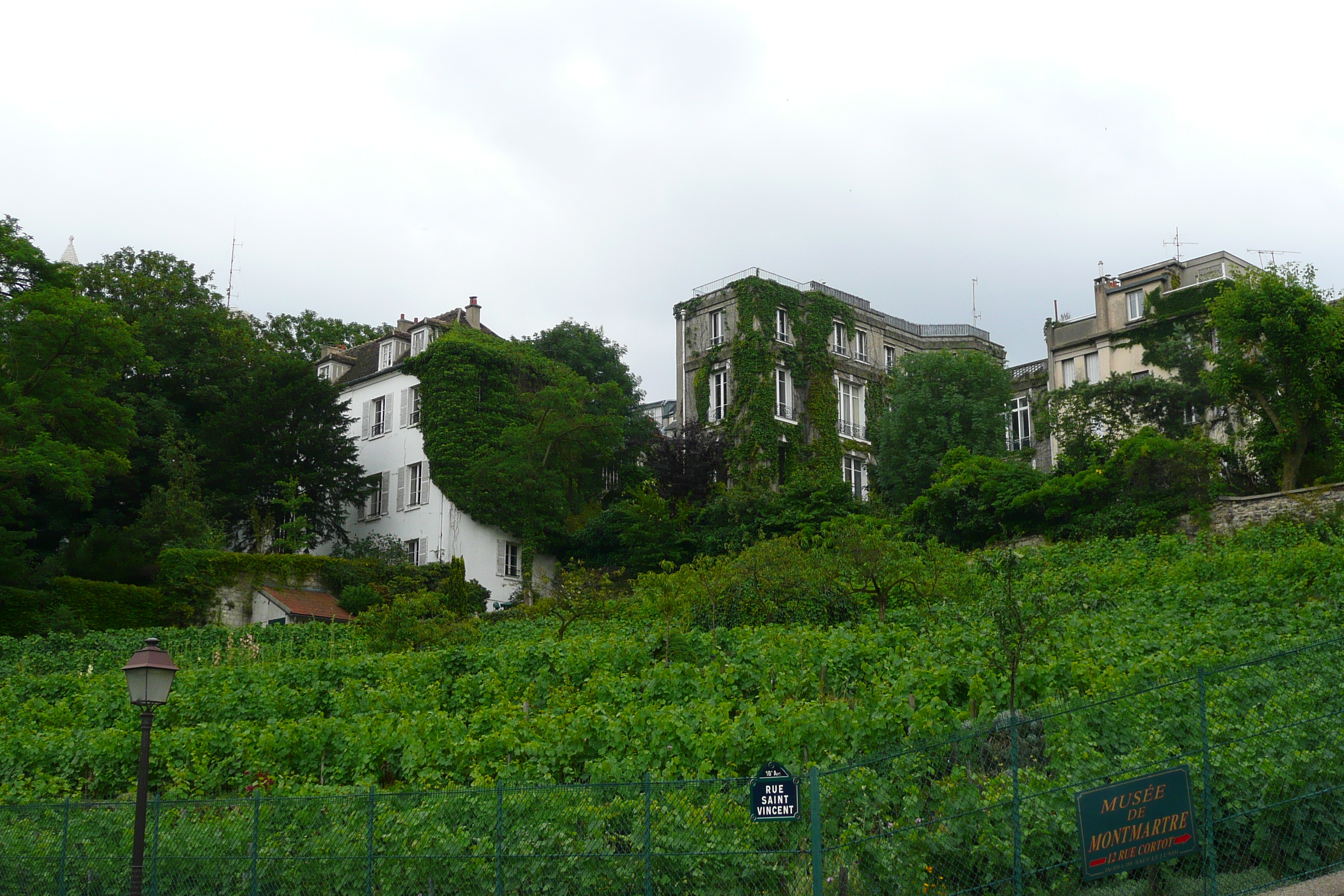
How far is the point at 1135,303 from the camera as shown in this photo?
41.2 metres

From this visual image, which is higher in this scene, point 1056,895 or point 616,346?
point 616,346

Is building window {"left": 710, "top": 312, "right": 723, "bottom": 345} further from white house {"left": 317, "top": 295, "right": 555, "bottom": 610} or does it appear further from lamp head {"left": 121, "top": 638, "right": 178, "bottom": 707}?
lamp head {"left": 121, "top": 638, "right": 178, "bottom": 707}

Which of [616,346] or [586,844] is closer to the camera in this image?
[586,844]

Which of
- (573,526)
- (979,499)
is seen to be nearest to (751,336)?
(573,526)

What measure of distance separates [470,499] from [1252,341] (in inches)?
901

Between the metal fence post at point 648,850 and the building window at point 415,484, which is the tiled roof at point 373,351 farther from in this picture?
the metal fence post at point 648,850

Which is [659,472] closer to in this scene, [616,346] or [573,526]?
[573,526]

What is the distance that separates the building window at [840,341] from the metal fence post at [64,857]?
119 ft

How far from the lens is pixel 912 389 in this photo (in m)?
40.4

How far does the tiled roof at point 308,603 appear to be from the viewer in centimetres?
3409

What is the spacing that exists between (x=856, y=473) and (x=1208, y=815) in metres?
35.6

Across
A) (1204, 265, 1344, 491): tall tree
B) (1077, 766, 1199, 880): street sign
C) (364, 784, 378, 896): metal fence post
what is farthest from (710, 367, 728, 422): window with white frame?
(1077, 766, 1199, 880): street sign

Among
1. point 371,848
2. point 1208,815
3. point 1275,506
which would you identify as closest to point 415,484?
point 1275,506

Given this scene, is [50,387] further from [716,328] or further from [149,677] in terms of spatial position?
[149,677]
